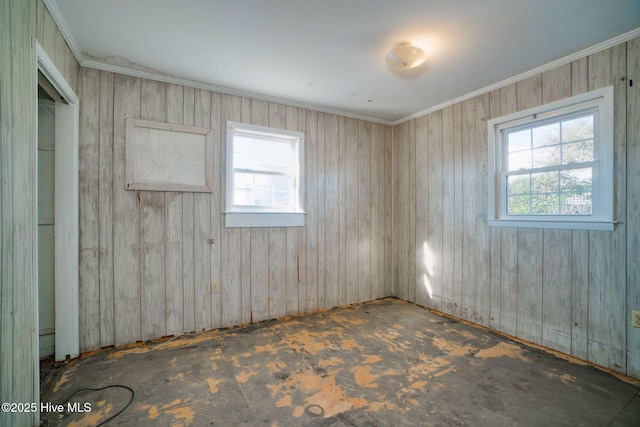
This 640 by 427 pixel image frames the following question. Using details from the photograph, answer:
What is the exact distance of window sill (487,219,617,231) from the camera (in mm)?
2203

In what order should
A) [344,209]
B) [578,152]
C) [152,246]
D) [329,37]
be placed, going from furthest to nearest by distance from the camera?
1. [344,209]
2. [152,246]
3. [578,152]
4. [329,37]

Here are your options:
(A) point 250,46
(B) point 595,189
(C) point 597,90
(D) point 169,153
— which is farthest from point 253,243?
(C) point 597,90

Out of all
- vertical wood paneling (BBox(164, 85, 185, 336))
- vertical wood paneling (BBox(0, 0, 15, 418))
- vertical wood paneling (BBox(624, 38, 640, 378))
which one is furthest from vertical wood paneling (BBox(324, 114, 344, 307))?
vertical wood paneling (BBox(0, 0, 15, 418))

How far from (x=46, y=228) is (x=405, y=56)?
10.6 feet

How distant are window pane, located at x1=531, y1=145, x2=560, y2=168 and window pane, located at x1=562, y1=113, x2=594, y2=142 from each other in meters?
0.11

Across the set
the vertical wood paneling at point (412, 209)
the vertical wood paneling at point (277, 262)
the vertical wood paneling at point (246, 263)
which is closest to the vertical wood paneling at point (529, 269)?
the vertical wood paneling at point (412, 209)

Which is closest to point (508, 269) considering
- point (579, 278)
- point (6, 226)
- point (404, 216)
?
point (579, 278)

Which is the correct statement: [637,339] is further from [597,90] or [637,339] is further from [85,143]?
[85,143]

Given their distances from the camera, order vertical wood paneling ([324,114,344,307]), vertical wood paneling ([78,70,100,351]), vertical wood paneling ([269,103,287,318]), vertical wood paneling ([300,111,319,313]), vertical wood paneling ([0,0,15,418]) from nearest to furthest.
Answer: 1. vertical wood paneling ([0,0,15,418])
2. vertical wood paneling ([78,70,100,351])
3. vertical wood paneling ([269,103,287,318])
4. vertical wood paneling ([300,111,319,313])
5. vertical wood paneling ([324,114,344,307])

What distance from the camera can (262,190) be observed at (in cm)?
325

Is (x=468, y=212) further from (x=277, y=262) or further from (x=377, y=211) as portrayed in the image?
(x=277, y=262)

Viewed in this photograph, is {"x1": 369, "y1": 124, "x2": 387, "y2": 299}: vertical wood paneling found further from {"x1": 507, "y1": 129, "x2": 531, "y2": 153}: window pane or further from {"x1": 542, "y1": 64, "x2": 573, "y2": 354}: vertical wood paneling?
{"x1": 542, "y1": 64, "x2": 573, "y2": 354}: vertical wood paneling

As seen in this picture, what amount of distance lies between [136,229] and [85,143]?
85 centimetres

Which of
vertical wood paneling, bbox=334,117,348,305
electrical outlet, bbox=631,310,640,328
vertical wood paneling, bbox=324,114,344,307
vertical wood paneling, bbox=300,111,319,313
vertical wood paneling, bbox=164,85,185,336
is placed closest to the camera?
electrical outlet, bbox=631,310,640,328
